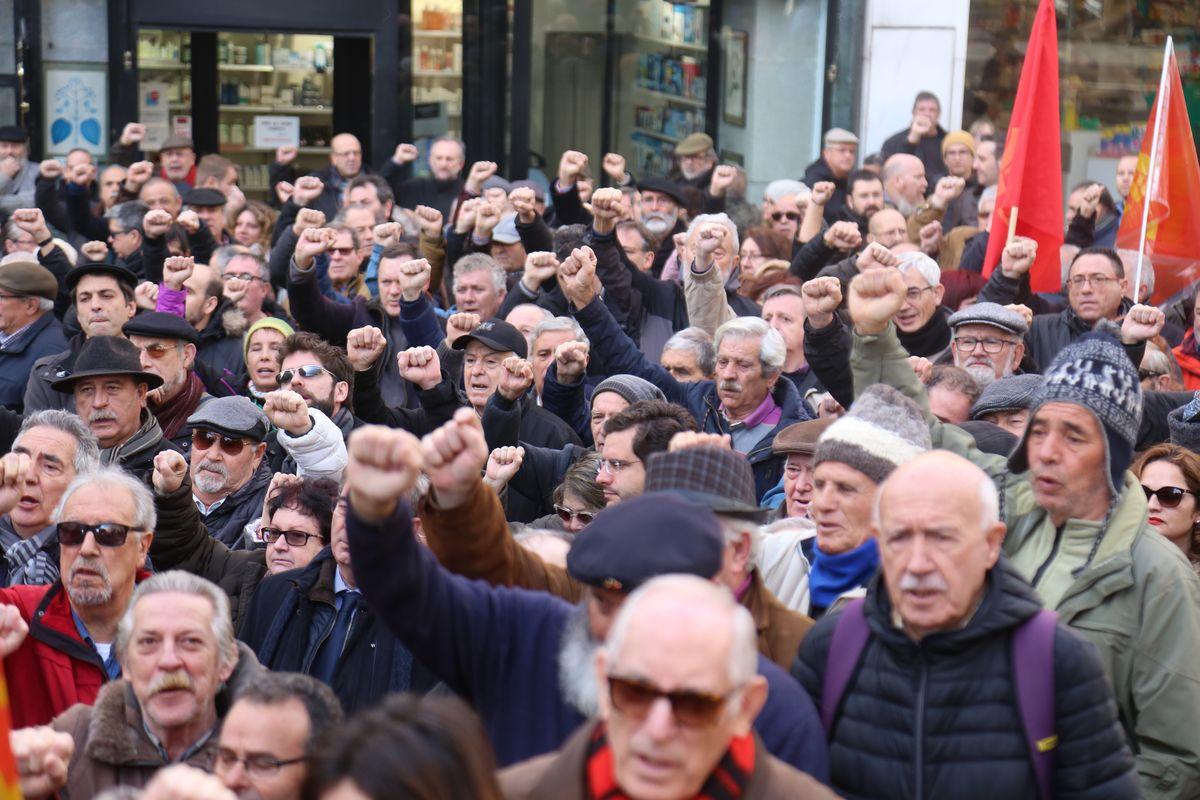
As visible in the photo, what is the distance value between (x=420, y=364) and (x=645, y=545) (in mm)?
3890

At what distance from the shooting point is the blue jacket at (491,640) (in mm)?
3258

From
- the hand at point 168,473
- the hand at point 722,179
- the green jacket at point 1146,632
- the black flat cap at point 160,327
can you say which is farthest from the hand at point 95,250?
the green jacket at point 1146,632

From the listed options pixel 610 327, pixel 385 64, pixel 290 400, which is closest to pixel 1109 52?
pixel 385 64

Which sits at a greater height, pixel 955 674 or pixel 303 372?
pixel 955 674

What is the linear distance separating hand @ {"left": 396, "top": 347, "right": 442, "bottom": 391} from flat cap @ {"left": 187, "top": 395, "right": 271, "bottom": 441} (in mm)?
637

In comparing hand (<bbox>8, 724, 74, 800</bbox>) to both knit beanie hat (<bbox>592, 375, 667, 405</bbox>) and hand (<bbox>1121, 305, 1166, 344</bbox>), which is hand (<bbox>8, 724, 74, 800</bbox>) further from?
hand (<bbox>1121, 305, 1166, 344</bbox>)

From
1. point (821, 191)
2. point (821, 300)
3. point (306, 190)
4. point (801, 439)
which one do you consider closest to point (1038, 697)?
point (801, 439)

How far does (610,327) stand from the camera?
7516 mm

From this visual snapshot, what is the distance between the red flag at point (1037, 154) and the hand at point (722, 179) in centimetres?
371

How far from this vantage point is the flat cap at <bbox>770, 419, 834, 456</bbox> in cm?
565

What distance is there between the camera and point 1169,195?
8.80 meters

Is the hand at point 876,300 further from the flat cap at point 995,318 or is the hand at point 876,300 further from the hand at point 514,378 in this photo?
the flat cap at point 995,318

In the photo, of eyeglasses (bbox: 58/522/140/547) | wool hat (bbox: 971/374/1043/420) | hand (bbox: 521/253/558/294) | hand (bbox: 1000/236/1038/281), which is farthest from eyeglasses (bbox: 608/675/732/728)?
hand (bbox: 521/253/558/294)

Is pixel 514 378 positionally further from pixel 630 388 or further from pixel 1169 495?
pixel 1169 495
